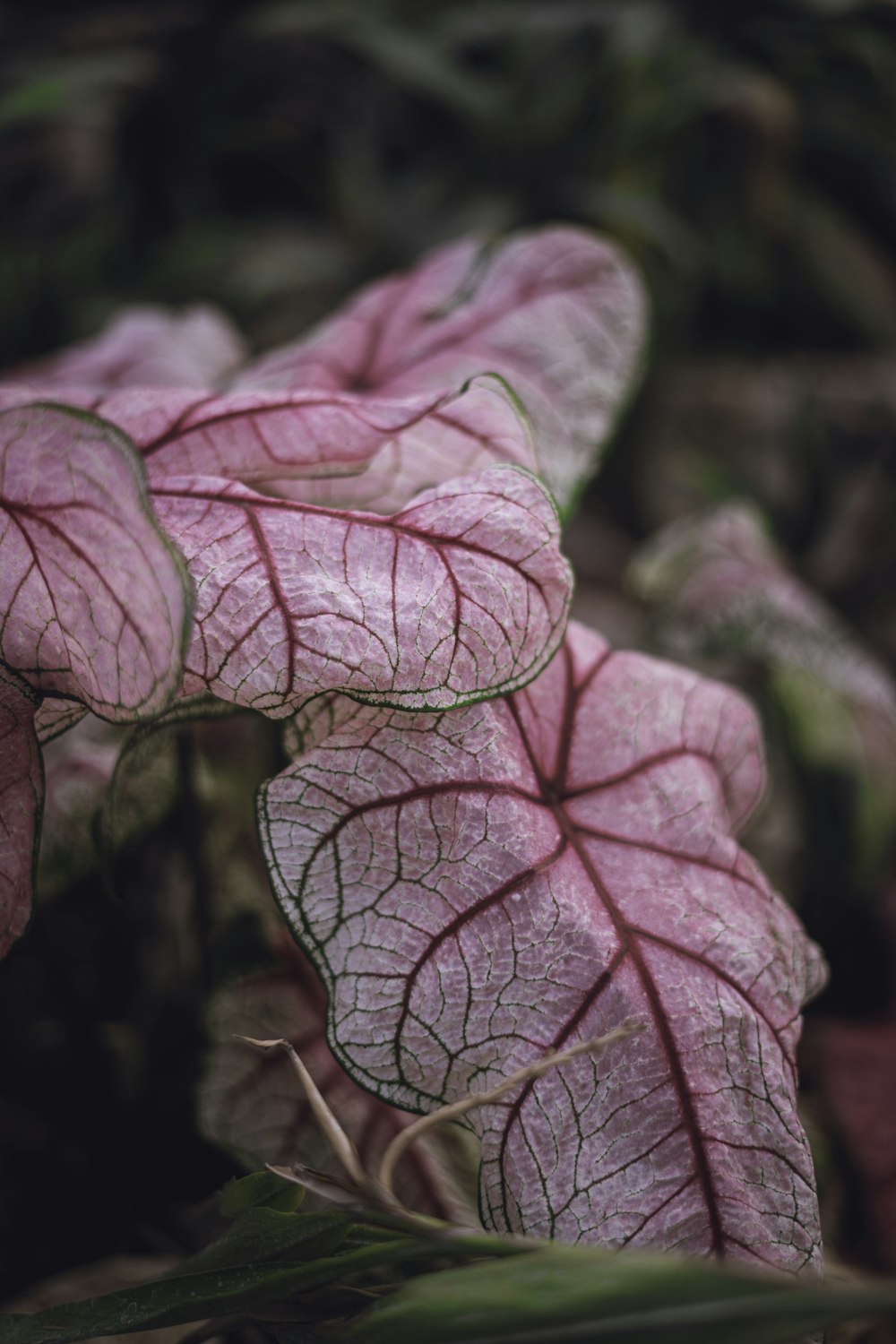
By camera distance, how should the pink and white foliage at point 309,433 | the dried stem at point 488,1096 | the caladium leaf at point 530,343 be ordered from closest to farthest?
the dried stem at point 488,1096, the pink and white foliage at point 309,433, the caladium leaf at point 530,343

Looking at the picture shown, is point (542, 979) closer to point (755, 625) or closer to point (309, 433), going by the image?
point (309, 433)

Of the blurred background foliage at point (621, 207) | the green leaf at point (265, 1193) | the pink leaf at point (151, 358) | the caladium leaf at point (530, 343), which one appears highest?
the blurred background foliage at point (621, 207)

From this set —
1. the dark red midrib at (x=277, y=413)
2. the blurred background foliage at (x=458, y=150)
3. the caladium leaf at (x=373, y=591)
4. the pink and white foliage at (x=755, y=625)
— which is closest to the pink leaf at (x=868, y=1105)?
the pink and white foliage at (x=755, y=625)

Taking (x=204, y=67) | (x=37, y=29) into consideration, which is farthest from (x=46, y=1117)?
(x=37, y=29)

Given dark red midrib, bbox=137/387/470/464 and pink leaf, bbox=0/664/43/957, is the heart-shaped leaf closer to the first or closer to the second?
dark red midrib, bbox=137/387/470/464

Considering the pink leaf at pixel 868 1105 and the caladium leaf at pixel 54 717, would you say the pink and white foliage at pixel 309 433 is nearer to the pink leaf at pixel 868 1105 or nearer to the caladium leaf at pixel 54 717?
the caladium leaf at pixel 54 717

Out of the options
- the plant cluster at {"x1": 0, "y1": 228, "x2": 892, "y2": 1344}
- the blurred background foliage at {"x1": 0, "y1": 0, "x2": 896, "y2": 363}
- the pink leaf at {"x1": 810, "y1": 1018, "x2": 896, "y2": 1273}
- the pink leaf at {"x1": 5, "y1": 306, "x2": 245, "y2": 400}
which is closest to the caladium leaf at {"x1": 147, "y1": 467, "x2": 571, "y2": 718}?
the plant cluster at {"x1": 0, "y1": 228, "x2": 892, "y2": 1344}

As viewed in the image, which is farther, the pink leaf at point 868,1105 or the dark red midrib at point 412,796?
the pink leaf at point 868,1105
